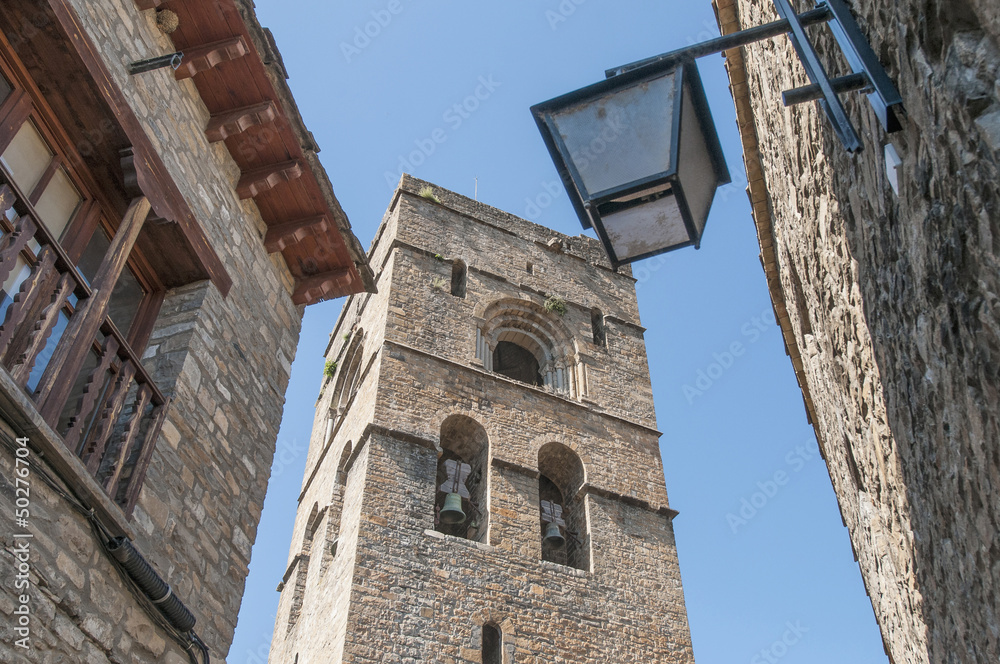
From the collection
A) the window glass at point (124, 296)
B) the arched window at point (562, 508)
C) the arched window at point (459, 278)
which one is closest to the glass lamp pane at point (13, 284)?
the window glass at point (124, 296)

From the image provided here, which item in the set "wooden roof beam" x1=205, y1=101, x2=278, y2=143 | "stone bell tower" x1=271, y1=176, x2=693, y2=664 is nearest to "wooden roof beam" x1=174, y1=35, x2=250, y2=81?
"wooden roof beam" x1=205, y1=101, x2=278, y2=143

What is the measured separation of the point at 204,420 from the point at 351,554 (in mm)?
7121

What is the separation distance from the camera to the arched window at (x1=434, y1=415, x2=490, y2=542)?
12.7m

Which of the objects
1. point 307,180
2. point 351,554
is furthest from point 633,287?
point 307,180

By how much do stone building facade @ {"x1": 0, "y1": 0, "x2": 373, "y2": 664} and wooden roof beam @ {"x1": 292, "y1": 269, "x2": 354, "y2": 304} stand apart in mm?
16

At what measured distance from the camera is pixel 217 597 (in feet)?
14.5

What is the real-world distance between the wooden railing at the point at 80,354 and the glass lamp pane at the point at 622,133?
200 cm

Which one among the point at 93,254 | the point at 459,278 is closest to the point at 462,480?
the point at 459,278

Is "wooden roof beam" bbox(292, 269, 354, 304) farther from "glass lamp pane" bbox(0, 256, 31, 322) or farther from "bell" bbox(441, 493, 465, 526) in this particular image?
"bell" bbox(441, 493, 465, 526)

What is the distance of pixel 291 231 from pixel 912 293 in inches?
173

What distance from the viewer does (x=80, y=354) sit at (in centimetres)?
354

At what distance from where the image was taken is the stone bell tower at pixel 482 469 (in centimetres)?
1139

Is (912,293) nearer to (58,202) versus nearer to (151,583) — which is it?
(151,583)

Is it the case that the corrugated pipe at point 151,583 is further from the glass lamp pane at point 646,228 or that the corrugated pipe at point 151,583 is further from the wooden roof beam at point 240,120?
the wooden roof beam at point 240,120
